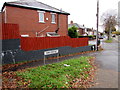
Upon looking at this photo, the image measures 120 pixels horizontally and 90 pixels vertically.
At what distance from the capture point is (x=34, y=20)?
1550 cm

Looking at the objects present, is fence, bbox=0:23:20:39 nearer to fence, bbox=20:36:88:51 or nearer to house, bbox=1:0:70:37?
fence, bbox=20:36:88:51

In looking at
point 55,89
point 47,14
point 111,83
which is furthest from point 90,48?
point 55,89

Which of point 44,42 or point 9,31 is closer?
point 9,31

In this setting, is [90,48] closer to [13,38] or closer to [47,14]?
[47,14]

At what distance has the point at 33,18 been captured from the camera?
15422mm

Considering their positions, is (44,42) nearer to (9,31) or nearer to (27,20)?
(9,31)

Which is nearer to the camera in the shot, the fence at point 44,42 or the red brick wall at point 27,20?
the fence at point 44,42

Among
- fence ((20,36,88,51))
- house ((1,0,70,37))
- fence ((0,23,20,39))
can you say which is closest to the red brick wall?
house ((1,0,70,37))

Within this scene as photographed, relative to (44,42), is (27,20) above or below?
above

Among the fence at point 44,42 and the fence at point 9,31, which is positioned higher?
the fence at point 9,31

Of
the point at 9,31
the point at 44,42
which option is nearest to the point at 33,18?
the point at 44,42

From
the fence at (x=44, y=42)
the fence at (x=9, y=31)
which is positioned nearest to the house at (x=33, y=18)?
the fence at (x=44, y=42)

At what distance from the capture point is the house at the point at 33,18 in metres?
13.6

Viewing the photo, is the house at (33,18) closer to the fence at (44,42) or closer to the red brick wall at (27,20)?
the red brick wall at (27,20)
